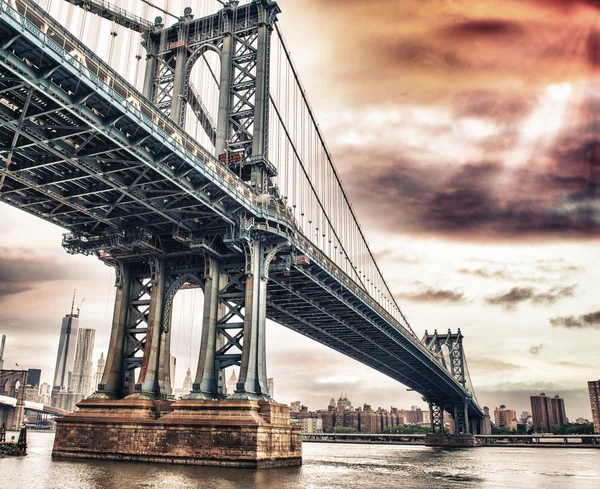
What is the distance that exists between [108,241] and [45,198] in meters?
6.94

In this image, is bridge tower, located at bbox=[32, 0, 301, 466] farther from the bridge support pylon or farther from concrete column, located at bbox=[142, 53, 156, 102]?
the bridge support pylon

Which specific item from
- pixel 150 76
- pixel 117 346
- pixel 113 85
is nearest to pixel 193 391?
pixel 117 346

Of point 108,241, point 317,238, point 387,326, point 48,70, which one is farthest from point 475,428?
point 48,70

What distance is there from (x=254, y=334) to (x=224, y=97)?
21.1m

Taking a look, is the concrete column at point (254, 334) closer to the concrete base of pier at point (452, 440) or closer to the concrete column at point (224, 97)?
the concrete column at point (224, 97)

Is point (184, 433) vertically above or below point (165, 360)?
below

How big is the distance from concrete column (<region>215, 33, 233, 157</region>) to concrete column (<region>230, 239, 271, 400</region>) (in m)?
9.85

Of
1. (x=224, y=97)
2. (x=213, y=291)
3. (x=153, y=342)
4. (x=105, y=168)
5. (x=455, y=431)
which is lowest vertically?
(x=455, y=431)

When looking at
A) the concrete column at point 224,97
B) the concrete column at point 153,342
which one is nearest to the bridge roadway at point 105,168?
the concrete column at point 153,342

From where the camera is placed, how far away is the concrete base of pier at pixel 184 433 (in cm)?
3584

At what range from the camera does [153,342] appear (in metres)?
44.0

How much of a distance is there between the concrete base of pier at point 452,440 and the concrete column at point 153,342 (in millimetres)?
110789

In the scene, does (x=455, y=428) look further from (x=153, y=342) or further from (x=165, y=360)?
(x=153, y=342)

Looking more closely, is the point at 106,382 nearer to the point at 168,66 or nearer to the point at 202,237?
the point at 202,237
